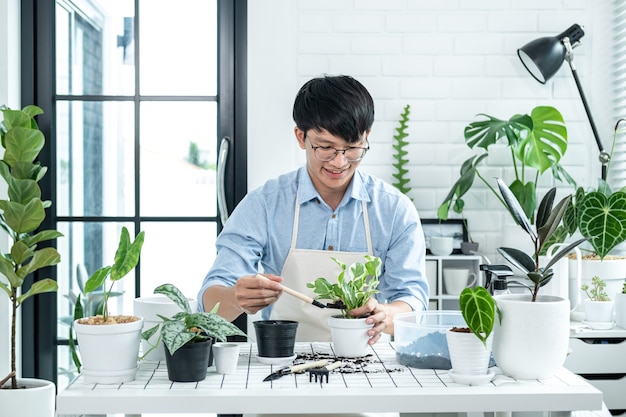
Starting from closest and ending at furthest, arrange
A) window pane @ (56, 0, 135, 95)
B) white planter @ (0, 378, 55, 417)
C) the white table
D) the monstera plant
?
the white table < white planter @ (0, 378, 55, 417) < the monstera plant < window pane @ (56, 0, 135, 95)

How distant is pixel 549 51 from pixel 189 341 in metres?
2.48

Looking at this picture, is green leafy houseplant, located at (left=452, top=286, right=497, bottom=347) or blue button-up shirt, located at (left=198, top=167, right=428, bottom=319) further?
blue button-up shirt, located at (left=198, top=167, right=428, bottom=319)

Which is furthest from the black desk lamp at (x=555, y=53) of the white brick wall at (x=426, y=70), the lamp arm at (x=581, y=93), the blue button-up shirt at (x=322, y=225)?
the blue button-up shirt at (x=322, y=225)

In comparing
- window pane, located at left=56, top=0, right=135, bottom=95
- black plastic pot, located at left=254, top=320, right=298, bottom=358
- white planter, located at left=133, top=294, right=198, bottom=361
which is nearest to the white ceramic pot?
black plastic pot, located at left=254, top=320, right=298, bottom=358

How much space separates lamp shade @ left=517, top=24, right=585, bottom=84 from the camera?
3422mm

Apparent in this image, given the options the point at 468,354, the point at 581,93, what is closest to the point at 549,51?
the point at 581,93

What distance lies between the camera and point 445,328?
1.70 meters

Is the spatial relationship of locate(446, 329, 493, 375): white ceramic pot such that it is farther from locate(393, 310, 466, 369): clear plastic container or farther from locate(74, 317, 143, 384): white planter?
locate(74, 317, 143, 384): white planter

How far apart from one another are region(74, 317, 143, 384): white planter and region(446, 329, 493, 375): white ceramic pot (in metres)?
0.69

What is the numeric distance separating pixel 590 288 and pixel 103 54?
8.31 ft

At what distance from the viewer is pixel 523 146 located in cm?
335

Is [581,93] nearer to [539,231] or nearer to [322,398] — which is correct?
[539,231]

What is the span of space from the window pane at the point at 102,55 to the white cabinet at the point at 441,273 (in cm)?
170

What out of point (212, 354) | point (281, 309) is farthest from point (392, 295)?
point (212, 354)
